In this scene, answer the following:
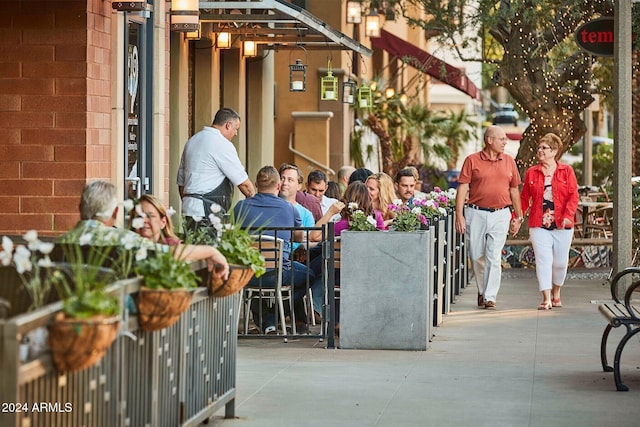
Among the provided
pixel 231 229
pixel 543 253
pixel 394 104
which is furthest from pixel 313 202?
pixel 394 104

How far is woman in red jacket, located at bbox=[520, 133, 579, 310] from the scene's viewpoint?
555 inches

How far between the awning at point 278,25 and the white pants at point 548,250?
3129mm

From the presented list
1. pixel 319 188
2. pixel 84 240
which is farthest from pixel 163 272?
pixel 319 188

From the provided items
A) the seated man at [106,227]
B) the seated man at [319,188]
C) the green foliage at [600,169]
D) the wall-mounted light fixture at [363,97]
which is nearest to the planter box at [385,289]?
the seated man at [106,227]

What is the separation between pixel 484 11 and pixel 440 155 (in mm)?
11171

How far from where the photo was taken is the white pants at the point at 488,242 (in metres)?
14.2

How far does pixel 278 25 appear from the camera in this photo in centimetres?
1720

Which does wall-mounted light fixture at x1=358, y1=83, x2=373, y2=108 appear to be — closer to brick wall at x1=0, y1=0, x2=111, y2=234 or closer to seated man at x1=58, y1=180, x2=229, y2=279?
brick wall at x1=0, y1=0, x2=111, y2=234

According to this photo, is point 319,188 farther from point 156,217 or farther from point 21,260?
point 21,260

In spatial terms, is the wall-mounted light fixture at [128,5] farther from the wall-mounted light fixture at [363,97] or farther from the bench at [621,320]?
the wall-mounted light fixture at [363,97]

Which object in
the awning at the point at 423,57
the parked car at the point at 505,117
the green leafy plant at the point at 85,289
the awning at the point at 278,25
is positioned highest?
the parked car at the point at 505,117

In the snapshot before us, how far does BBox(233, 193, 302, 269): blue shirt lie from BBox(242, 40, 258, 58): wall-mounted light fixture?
7.18m

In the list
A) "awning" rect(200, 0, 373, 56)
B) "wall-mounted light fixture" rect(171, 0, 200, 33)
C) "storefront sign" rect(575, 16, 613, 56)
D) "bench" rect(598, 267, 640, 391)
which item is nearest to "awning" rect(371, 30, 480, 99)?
"awning" rect(200, 0, 373, 56)

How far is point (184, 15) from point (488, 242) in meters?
3.99
